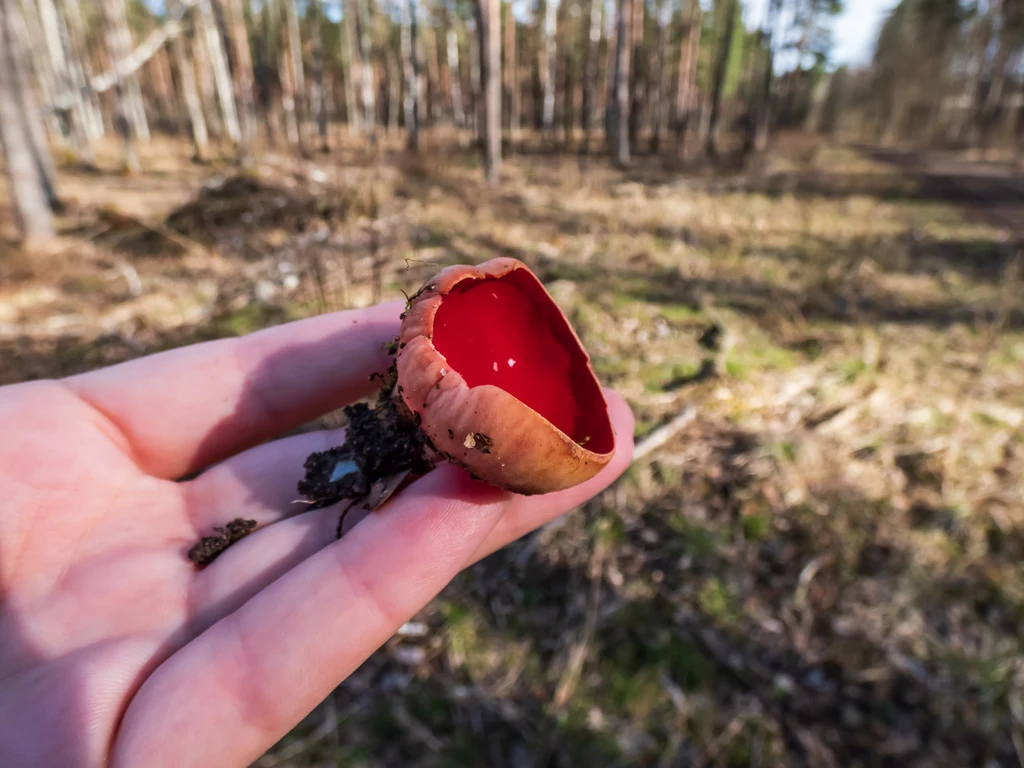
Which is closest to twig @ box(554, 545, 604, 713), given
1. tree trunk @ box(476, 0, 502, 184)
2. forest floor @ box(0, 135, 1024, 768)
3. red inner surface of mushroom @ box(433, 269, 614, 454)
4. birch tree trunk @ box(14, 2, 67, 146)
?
forest floor @ box(0, 135, 1024, 768)

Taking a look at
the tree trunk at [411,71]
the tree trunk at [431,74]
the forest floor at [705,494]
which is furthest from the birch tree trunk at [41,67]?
the forest floor at [705,494]

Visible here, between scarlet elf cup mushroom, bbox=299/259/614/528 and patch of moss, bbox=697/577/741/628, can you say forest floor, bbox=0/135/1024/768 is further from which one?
scarlet elf cup mushroom, bbox=299/259/614/528

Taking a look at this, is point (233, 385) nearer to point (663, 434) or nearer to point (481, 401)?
point (481, 401)

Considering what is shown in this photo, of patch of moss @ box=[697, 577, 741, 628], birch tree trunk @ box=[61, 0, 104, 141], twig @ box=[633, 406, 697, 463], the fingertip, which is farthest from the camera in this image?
birch tree trunk @ box=[61, 0, 104, 141]

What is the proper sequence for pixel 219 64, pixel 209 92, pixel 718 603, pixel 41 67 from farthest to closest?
pixel 209 92 → pixel 41 67 → pixel 219 64 → pixel 718 603

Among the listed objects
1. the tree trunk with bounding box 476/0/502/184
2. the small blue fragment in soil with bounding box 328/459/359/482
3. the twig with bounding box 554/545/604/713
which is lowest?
the twig with bounding box 554/545/604/713

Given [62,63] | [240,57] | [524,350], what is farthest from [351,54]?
[524,350]

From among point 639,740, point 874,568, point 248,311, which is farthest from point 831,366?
point 248,311
